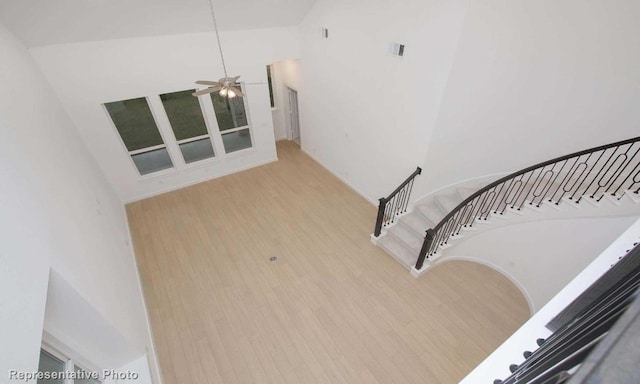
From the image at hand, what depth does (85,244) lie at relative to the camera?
3.08 m

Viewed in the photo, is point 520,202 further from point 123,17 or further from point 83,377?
point 123,17

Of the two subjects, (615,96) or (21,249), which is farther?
(615,96)

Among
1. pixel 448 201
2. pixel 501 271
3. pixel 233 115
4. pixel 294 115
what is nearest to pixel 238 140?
pixel 233 115

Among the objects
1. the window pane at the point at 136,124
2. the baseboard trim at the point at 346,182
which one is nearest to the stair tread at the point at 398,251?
the baseboard trim at the point at 346,182

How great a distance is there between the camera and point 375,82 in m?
5.53

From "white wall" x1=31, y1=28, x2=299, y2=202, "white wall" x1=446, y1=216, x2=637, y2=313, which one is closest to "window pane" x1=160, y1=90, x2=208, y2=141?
"white wall" x1=31, y1=28, x2=299, y2=202

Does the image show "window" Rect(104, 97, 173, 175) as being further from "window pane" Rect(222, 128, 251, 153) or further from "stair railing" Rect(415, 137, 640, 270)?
"stair railing" Rect(415, 137, 640, 270)

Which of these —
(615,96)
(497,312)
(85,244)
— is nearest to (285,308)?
(85,244)

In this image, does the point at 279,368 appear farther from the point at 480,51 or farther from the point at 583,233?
the point at 480,51

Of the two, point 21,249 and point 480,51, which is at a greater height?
point 480,51

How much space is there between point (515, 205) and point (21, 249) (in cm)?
587

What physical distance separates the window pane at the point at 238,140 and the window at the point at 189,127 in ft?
1.85

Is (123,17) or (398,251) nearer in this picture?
→ (123,17)

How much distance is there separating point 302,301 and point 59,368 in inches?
123
